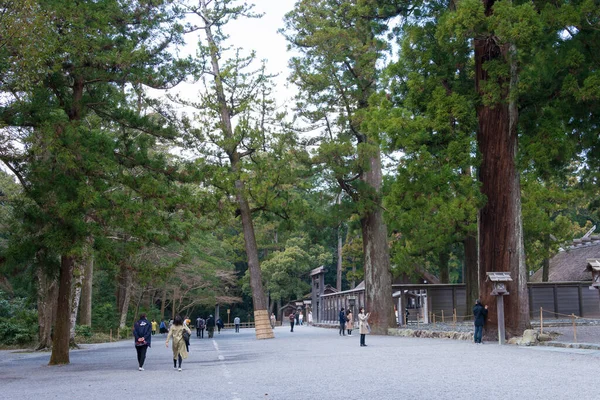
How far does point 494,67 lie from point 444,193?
3.53 metres

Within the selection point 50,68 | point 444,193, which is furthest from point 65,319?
point 444,193

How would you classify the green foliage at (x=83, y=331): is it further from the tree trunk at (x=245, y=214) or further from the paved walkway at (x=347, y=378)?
the paved walkway at (x=347, y=378)

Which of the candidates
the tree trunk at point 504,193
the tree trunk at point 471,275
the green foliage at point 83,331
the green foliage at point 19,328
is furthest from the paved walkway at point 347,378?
the green foliage at point 83,331

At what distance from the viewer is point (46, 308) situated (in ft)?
77.7

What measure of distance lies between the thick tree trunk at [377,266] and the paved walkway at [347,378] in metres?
12.2

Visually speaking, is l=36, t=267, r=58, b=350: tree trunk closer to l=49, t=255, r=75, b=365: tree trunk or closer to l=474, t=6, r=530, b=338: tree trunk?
l=49, t=255, r=75, b=365: tree trunk

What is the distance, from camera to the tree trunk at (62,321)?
52.1 ft

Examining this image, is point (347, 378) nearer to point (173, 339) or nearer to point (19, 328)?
point (173, 339)

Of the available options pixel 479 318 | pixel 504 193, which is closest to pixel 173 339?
pixel 479 318

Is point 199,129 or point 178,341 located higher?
point 199,129

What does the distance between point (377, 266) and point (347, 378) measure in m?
18.0

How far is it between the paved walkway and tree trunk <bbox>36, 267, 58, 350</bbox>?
29.0ft

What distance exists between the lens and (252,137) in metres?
27.0

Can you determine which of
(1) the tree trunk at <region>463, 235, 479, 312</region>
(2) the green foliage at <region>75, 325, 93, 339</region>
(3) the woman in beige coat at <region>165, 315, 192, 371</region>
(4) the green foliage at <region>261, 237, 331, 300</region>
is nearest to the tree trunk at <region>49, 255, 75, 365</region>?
(3) the woman in beige coat at <region>165, 315, 192, 371</region>
